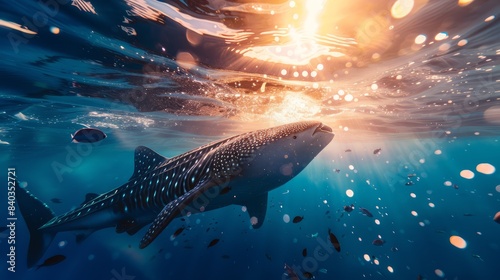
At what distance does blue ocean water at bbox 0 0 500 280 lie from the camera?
685 centimetres

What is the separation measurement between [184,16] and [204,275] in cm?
1565

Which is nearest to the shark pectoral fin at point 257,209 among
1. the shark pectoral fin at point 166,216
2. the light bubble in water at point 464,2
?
the shark pectoral fin at point 166,216

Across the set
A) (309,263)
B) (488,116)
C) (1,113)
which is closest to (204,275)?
(309,263)

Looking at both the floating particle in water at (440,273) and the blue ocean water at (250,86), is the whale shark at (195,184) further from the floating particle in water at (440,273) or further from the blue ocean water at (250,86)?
the floating particle in water at (440,273)

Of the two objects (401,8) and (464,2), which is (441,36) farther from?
(401,8)

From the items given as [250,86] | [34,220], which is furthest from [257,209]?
[250,86]

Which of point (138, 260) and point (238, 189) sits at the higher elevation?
point (238, 189)

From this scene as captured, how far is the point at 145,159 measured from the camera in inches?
282

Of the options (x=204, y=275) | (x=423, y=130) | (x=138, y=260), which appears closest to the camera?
(x=204, y=275)

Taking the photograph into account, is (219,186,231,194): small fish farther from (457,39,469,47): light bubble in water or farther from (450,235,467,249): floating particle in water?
(450,235,467,249): floating particle in water

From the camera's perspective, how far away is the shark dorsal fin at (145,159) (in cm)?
707

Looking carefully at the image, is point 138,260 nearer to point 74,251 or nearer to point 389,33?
point 74,251

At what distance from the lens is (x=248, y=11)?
638 cm

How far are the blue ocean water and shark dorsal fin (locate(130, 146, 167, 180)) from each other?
239 cm
